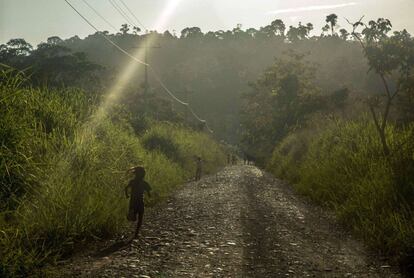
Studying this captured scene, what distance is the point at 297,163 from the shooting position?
24141 millimetres

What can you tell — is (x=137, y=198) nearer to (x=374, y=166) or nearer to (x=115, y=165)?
(x=115, y=165)

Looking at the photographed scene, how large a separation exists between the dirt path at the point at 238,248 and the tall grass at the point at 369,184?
513mm

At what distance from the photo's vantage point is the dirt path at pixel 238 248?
6730 millimetres

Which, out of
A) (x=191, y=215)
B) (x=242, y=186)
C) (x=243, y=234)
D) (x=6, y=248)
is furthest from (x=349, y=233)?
(x=242, y=186)

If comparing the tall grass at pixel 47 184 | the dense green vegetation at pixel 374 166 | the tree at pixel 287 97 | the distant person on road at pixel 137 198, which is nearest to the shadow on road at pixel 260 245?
the dense green vegetation at pixel 374 166

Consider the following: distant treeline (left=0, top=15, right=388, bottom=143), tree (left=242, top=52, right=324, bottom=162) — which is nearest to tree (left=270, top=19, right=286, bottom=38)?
distant treeline (left=0, top=15, right=388, bottom=143)

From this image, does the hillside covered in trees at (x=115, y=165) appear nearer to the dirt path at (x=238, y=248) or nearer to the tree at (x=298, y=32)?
the dirt path at (x=238, y=248)

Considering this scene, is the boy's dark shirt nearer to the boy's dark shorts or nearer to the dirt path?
the boy's dark shorts

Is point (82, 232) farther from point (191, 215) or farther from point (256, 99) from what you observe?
point (256, 99)

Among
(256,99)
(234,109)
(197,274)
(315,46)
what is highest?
(315,46)

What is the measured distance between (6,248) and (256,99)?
60.8m

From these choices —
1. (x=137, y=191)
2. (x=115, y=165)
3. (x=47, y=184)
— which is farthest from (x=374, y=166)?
(x=47, y=184)

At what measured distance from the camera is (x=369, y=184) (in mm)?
10539

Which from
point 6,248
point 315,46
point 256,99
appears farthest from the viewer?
point 315,46
